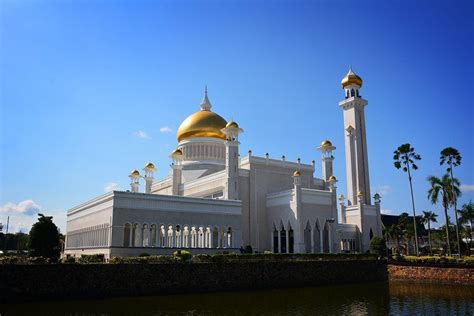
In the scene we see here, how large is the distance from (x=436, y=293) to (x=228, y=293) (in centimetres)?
1317

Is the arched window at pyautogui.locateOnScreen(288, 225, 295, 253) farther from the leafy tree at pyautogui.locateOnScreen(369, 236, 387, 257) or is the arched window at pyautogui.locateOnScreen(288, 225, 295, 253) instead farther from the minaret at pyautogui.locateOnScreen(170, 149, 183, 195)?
the minaret at pyautogui.locateOnScreen(170, 149, 183, 195)

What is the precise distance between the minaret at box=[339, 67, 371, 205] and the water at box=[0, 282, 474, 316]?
779 inches

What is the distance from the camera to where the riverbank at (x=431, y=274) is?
32812 mm

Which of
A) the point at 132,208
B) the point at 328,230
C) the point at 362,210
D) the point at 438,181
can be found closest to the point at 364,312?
the point at 132,208

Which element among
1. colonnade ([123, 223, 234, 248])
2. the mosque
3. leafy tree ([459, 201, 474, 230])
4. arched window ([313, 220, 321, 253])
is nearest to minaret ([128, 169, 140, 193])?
the mosque

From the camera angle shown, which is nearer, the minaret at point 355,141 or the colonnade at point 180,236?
the colonnade at point 180,236

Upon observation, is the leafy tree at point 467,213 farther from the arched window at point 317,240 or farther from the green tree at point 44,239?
the green tree at point 44,239

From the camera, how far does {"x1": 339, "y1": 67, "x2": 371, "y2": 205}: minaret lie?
158 ft

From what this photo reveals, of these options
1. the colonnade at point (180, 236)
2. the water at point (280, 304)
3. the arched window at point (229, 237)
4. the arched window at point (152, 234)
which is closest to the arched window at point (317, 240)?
the arched window at point (229, 237)

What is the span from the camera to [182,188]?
47.1 m

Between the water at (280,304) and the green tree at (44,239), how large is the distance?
20.4ft

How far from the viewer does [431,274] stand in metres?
34.6

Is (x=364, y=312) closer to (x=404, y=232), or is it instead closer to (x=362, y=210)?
(x=362, y=210)

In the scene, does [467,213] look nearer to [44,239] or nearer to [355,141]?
[355,141]
